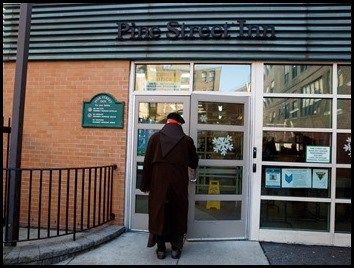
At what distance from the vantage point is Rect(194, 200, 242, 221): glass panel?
15.7 ft

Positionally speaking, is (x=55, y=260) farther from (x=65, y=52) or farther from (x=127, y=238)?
(x=65, y=52)

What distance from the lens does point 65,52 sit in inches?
204

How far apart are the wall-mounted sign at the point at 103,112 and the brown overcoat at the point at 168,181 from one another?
1213mm

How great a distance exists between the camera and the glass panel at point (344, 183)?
Result: 4730 millimetres

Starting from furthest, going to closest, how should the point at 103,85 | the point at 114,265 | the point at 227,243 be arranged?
the point at 103,85 → the point at 227,243 → the point at 114,265

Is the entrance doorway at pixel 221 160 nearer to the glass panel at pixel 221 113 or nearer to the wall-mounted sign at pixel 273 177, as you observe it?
→ the glass panel at pixel 221 113

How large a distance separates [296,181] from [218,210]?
4.15ft

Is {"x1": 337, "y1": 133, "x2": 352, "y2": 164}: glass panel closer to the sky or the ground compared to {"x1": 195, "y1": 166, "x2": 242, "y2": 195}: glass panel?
closer to the sky

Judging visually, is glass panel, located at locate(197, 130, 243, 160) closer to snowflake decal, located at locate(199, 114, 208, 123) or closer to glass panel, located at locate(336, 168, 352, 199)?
snowflake decal, located at locate(199, 114, 208, 123)

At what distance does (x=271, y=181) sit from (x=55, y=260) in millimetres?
3195

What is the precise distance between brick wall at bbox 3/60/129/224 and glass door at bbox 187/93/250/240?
123 cm

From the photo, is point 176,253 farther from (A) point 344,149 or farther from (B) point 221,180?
(A) point 344,149

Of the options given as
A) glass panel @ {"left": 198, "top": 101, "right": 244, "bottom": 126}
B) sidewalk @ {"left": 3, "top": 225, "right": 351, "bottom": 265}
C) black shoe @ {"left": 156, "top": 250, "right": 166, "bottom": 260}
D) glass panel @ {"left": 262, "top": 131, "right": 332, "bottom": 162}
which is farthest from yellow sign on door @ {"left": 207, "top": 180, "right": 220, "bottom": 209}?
black shoe @ {"left": 156, "top": 250, "right": 166, "bottom": 260}

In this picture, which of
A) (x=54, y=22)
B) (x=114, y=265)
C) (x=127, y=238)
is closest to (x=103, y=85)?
(x=54, y=22)
